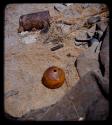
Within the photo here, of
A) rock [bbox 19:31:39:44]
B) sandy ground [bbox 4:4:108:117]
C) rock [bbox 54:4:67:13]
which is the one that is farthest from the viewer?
rock [bbox 54:4:67:13]

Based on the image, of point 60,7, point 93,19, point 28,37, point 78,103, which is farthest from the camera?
point 60,7

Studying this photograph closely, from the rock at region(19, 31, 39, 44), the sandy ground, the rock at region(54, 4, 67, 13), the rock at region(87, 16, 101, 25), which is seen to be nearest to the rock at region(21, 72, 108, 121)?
the sandy ground

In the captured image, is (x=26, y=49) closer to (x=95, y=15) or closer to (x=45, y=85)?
(x=45, y=85)

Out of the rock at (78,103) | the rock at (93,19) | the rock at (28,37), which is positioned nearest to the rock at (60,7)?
the rock at (93,19)

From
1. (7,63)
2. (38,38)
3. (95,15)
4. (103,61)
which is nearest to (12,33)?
(38,38)

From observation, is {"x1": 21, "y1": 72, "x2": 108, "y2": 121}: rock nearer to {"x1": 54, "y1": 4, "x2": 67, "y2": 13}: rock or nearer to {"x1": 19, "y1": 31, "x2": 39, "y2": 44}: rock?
{"x1": 19, "y1": 31, "x2": 39, "y2": 44}: rock

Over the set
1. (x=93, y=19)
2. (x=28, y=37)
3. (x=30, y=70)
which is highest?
(x=93, y=19)


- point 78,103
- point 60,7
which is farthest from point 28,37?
point 78,103

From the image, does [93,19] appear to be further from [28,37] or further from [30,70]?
[30,70]

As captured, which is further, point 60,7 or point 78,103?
point 60,7
